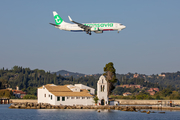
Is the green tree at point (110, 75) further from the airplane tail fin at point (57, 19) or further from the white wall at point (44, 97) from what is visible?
the airplane tail fin at point (57, 19)

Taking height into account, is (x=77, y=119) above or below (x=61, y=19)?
below

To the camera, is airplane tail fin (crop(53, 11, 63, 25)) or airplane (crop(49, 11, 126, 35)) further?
airplane tail fin (crop(53, 11, 63, 25))

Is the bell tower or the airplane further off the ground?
the airplane

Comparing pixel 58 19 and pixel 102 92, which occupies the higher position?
pixel 58 19

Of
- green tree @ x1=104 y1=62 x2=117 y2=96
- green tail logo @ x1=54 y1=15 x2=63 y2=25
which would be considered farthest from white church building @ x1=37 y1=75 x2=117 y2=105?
green tail logo @ x1=54 y1=15 x2=63 y2=25

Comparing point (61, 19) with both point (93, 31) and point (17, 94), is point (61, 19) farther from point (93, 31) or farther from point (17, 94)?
point (17, 94)

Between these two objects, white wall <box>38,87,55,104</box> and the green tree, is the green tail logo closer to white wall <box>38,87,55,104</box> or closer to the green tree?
the green tree

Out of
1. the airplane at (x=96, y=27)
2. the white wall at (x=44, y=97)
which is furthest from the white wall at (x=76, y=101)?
the airplane at (x=96, y=27)

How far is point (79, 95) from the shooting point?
78.2 metres

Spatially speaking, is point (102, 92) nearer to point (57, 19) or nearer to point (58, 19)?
point (58, 19)

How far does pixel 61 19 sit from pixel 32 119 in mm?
37714

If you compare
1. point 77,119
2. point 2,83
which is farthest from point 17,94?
point 77,119

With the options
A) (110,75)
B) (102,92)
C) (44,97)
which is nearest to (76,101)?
(102,92)

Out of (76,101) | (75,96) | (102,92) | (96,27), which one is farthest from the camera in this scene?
(76,101)
